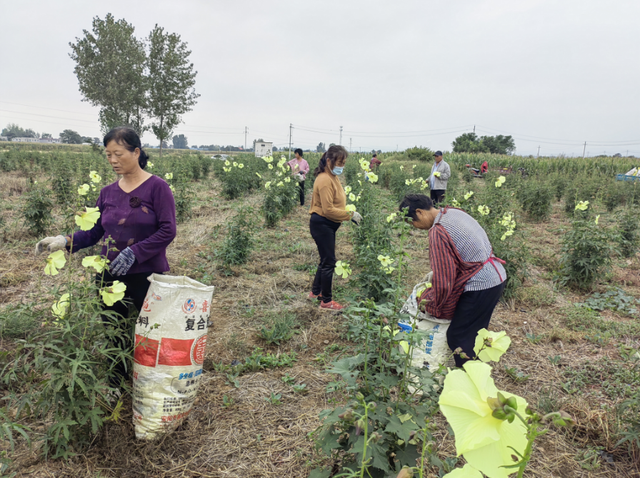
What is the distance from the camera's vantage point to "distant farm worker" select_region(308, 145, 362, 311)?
3.70 meters

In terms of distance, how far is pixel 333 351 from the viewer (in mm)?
3328

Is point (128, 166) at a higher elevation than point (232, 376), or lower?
higher

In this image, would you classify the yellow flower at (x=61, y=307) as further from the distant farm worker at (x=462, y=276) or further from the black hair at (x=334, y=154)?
the black hair at (x=334, y=154)

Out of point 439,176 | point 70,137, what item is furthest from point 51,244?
point 70,137

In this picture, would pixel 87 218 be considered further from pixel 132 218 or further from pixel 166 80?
pixel 166 80

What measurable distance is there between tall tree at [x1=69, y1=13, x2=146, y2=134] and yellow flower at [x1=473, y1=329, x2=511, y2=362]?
1129 inches

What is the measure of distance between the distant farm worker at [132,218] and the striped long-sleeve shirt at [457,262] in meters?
1.69

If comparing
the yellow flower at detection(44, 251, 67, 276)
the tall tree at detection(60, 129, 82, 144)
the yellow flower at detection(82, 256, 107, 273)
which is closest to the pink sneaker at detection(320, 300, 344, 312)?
the yellow flower at detection(82, 256, 107, 273)

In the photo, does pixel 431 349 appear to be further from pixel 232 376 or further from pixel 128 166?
pixel 128 166

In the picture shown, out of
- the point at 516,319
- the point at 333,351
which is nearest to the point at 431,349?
the point at 333,351

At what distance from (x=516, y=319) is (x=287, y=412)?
279cm

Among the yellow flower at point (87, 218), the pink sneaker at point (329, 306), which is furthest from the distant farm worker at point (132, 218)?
the pink sneaker at point (329, 306)

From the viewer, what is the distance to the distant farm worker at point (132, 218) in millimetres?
2236

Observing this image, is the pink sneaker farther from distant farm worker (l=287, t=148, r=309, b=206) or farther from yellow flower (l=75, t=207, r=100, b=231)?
distant farm worker (l=287, t=148, r=309, b=206)
